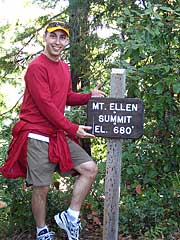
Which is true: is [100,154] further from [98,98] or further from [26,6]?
[26,6]

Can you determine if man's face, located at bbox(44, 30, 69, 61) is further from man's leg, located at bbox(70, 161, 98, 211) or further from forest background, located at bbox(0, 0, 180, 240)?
man's leg, located at bbox(70, 161, 98, 211)

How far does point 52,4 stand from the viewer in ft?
24.1

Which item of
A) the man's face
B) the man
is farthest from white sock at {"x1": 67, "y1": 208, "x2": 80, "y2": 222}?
the man's face

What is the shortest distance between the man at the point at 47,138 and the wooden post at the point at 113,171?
0.72 ft

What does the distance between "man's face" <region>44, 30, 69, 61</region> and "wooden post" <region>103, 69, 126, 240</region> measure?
1.54 ft

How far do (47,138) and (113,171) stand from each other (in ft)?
1.88

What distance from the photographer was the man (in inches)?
130

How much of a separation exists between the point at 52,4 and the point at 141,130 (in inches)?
A: 185

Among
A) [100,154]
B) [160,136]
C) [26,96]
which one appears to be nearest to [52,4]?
[100,154]

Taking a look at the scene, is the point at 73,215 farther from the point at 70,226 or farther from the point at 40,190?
the point at 40,190

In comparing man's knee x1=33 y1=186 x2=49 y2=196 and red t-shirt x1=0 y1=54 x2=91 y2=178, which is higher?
red t-shirt x1=0 y1=54 x2=91 y2=178

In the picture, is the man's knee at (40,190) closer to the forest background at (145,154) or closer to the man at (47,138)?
the man at (47,138)

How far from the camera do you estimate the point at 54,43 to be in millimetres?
3395

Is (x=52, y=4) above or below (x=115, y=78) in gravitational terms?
above
